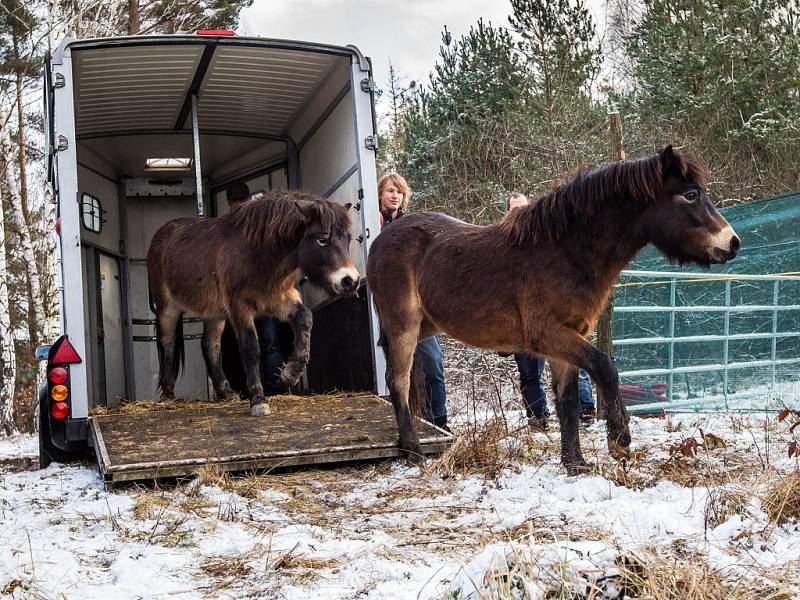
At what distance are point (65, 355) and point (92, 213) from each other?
3777 mm

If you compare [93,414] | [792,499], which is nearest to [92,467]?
[93,414]

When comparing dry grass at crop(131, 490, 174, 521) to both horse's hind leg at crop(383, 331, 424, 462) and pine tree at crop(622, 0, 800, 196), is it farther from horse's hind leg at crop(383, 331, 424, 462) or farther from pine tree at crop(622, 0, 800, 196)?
pine tree at crop(622, 0, 800, 196)

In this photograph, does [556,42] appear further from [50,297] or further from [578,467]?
[578,467]

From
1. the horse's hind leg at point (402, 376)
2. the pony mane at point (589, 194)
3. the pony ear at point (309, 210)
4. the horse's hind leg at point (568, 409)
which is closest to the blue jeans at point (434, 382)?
the horse's hind leg at point (402, 376)

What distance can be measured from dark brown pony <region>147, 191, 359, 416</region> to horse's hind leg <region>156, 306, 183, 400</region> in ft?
0.08

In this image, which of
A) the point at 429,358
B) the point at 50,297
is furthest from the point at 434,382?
the point at 50,297

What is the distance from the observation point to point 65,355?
18.9 ft

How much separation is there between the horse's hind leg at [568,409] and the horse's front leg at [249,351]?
2531 mm

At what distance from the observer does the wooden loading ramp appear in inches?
198

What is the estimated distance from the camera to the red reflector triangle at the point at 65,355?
5734 millimetres

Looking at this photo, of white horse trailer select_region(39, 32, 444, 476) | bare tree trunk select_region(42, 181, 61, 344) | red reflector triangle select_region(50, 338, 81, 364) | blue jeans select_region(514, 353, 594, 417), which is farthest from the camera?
bare tree trunk select_region(42, 181, 61, 344)

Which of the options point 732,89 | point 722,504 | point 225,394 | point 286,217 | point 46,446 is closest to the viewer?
point 722,504

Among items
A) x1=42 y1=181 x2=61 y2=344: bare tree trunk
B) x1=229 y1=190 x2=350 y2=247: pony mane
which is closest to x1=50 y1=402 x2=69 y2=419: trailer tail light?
x1=229 y1=190 x2=350 y2=247: pony mane

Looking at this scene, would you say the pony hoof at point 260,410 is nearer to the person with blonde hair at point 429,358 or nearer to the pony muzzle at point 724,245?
the person with blonde hair at point 429,358
